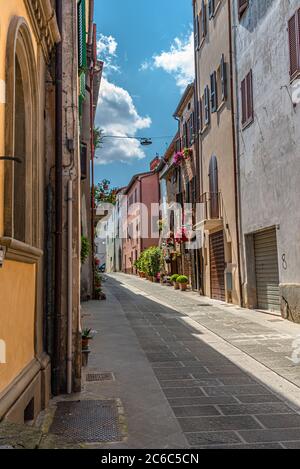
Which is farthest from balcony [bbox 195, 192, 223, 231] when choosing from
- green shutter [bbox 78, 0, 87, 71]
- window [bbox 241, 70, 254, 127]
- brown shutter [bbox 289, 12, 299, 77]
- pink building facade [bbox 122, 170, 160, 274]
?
pink building facade [bbox 122, 170, 160, 274]

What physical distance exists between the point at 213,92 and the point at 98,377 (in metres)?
14.7

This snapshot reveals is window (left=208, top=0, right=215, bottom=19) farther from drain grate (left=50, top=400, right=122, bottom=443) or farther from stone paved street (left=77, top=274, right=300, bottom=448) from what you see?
drain grate (left=50, top=400, right=122, bottom=443)

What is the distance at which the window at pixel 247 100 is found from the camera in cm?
1484

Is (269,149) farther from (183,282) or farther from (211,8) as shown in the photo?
(183,282)

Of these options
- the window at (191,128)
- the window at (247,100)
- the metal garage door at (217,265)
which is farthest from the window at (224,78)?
the window at (191,128)

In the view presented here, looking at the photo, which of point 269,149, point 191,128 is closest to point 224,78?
point 269,149

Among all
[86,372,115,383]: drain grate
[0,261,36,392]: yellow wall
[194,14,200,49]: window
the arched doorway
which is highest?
[194,14,200,49]: window

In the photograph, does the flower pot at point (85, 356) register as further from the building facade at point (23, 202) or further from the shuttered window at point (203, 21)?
the shuttered window at point (203, 21)

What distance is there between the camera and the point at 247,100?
49.6 ft

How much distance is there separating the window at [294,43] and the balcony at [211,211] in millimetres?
7387

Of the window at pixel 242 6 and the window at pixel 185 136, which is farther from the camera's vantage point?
the window at pixel 185 136

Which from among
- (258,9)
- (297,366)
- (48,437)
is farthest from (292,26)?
(48,437)

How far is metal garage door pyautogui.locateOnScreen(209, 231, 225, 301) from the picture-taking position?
1867cm

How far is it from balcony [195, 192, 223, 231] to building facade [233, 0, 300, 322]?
8.77 ft
